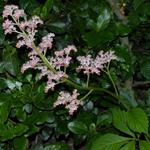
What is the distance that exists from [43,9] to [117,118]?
22.6 inches

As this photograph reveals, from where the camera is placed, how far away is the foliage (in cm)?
173

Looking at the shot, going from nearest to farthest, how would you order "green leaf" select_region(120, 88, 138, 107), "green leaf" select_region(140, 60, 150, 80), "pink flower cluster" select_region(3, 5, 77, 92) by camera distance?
"pink flower cluster" select_region(3, 5, 77, 92)
"green leaf" select_region(120, 88, 138, 107)
"green leaf" select_region(140, 60, 150, 80)

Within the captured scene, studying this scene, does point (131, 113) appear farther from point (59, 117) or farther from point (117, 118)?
point (59, 117)

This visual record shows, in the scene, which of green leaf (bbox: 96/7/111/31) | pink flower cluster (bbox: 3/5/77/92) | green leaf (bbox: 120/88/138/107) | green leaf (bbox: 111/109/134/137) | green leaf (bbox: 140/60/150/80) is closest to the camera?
pink flower cluster (bbox: 3/5/77/92)

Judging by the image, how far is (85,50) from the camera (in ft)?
6.32

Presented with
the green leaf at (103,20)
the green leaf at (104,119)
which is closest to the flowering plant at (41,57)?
the green leaf at (103,20)

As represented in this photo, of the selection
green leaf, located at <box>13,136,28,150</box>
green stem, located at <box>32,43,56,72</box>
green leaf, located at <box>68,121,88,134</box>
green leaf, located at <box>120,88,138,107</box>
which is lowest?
green leaf, located at <box>13,136,28,150</box>

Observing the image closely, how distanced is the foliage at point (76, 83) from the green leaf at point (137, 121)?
0.05 feet

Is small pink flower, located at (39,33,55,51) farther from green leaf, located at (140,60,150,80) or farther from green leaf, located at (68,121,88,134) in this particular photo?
green leaf, located at (140,60,150,80)

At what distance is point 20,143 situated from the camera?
1.77 m

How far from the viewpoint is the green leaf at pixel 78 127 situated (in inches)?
72.4

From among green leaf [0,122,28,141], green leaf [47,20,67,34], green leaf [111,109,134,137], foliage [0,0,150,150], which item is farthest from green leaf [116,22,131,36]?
green leaf [0,122,28,141]

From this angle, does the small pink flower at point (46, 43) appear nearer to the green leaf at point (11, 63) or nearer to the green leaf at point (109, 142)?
the green leaf at point (11, 63)

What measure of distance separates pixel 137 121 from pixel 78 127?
0.38 m
